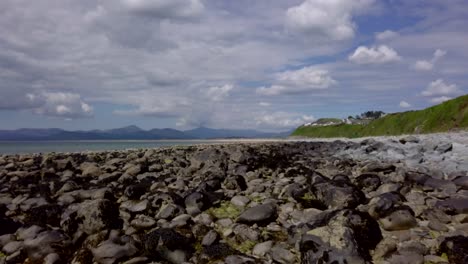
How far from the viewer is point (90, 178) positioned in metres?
15.4

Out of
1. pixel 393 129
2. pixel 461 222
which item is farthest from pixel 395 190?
pixel 393 129

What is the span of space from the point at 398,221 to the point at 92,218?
6617 mm

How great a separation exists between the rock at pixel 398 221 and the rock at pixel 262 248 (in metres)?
2.53

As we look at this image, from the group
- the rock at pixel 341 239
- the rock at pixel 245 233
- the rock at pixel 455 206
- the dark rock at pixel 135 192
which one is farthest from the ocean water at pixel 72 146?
the rock at pixel 341 239

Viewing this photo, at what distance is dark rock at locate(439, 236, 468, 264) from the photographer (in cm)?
645

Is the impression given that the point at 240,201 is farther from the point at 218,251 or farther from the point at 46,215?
the point at 46,215

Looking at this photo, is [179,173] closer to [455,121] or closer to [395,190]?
[395,190]

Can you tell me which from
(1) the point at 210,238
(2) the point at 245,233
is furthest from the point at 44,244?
(2) the point at 245,233

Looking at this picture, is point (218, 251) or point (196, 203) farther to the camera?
point (196, 203)

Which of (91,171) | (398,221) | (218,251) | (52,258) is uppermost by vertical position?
(91,171)

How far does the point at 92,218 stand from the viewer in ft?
28.4

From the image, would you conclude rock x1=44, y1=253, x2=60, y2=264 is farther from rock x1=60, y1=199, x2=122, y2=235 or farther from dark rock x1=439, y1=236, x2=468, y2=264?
dark rock x1=439, y1=236, x2=468, y2=264

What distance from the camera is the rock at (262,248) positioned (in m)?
7.29

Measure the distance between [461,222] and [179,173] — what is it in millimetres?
10477
